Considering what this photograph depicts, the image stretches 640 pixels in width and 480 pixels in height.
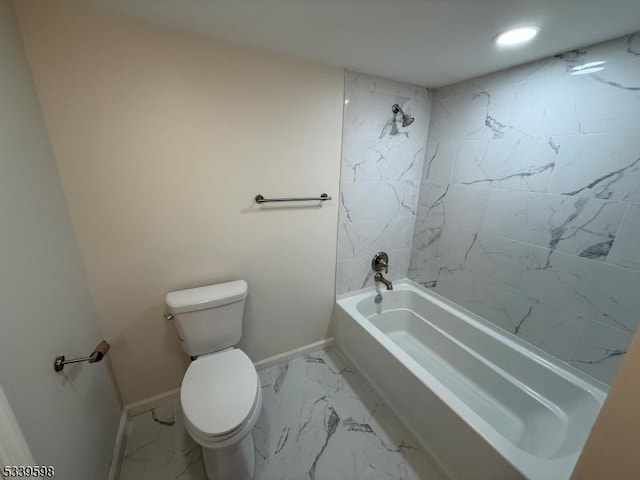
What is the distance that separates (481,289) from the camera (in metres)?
1.71

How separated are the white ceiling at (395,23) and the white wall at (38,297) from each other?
19.4 inches

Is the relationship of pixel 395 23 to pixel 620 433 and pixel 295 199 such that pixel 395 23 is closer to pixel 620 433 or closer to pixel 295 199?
pixel 295 199

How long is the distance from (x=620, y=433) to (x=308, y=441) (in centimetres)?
134

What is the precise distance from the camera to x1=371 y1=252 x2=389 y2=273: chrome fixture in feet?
6.69

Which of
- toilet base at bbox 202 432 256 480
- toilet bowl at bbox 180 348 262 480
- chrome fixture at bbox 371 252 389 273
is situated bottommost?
toilet base at bbox 202 432 256 480

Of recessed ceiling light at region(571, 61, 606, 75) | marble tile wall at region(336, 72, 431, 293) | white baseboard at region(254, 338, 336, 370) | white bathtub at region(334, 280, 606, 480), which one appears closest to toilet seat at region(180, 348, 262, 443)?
white baseboard at region(254, 338, 336, 370)

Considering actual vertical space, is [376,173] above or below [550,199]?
above

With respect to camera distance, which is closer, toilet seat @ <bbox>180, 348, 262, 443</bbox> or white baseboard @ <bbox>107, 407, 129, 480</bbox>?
toilet seat @ <bbox>180, 348, 262, 443</bbox>

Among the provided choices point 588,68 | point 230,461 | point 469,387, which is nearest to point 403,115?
point 588,68

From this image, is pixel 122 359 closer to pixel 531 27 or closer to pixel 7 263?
pixel 7 263

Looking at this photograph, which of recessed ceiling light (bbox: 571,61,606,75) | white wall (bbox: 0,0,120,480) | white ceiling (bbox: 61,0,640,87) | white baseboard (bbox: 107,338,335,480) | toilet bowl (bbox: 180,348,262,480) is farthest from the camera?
white baseboard (bbox: 107,338,335,480)

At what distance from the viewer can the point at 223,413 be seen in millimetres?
1072

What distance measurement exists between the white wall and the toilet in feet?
1.20

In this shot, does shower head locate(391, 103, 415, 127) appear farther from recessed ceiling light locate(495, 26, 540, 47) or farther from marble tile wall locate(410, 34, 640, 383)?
recessed ceiling light locate(495, 26, 540, 47)
